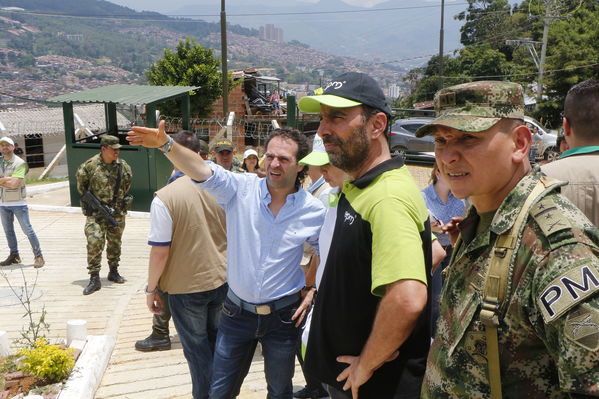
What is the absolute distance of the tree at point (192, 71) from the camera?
26078mm

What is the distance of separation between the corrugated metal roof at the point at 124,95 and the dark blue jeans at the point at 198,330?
7631 mm

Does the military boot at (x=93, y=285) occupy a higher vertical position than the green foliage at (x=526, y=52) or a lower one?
lower

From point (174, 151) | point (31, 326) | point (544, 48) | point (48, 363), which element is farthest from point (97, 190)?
point (544, 48)

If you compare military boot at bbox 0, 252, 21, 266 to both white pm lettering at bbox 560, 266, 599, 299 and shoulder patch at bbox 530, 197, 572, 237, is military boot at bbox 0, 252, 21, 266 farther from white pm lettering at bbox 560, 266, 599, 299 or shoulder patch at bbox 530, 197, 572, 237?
white pm lettering at bbox 560, 266, 599, 299

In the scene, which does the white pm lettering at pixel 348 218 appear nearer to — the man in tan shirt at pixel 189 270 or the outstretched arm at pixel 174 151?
the outstretched arm at pixel 174 151

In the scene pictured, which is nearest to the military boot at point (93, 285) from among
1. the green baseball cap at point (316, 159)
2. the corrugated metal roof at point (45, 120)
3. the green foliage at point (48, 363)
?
the green foliage at point (48, 363)

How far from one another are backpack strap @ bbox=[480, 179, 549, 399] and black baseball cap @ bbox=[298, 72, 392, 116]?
74 centimetres

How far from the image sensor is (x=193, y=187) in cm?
354

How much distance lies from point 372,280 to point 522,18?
53.0 metres

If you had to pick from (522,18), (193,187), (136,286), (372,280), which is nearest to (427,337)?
(372,280)

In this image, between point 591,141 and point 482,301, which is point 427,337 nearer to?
point 482,301

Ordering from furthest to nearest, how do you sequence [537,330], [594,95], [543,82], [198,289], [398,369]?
[543,82], [198,289], [594,95], [398,369], [537,330]

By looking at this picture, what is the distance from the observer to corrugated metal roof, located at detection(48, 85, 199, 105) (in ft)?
34.7

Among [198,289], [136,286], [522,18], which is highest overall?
[522,18]
